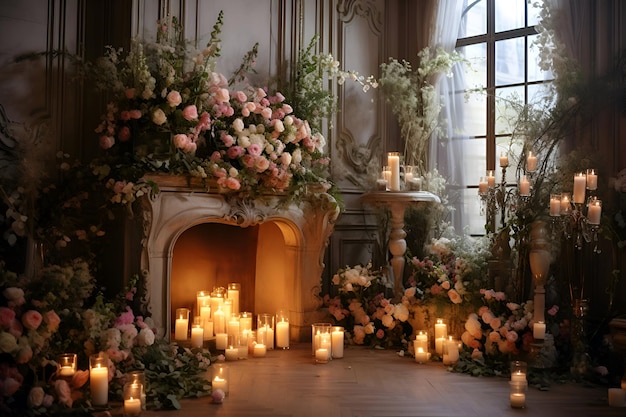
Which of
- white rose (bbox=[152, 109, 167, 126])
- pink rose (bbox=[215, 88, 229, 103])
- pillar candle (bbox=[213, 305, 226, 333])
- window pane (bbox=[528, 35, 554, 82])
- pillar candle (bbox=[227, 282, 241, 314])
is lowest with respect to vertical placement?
pillar candle (bbox=[213, 305, 226, 333])

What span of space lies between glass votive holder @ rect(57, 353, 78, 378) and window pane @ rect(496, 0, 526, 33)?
5.23 meters

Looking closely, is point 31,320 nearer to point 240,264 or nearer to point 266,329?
point 266,329

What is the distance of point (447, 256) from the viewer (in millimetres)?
6461

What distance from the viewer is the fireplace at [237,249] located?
5.56 meters

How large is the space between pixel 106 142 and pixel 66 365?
5.94 feet

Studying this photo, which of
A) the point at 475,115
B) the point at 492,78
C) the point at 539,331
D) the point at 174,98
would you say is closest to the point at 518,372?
the point at 539,331

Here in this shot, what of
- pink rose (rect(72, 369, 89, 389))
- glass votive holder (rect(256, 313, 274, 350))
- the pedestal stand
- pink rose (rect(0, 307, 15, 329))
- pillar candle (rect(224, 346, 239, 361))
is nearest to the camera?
pink rose (rect(0, 307, 15, 329))

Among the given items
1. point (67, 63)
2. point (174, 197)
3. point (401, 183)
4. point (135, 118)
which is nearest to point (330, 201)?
point (401, 183)

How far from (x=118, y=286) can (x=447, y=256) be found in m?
2.92

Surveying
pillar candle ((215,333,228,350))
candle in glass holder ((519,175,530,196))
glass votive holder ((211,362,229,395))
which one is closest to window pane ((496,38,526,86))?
candle in glass holder ((519,175,530,196))

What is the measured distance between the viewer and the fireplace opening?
22.1 feet

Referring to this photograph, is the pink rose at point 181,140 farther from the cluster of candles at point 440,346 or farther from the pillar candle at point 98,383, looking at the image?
the cluster of candles at point 440,346

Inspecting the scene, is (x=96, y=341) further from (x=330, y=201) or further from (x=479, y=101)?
(x=479, y=101)

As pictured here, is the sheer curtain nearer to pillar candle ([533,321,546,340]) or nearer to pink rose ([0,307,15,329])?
pillar candle ([533,321,546,340])
